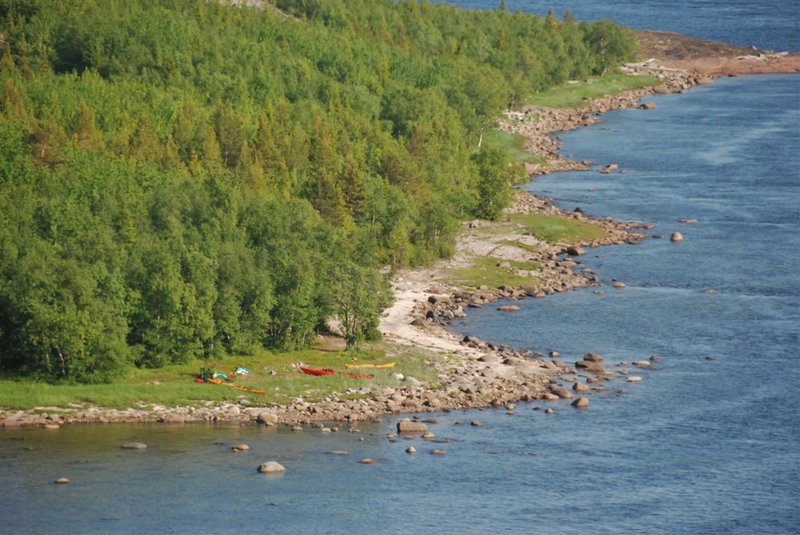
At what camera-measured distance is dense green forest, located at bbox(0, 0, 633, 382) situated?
323 feet

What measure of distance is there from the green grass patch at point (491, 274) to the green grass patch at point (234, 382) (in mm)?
24058

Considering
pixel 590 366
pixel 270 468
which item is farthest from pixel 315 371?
pixel 590 366

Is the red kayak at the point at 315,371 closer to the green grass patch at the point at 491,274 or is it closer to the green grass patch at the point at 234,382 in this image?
the green grass patch at the point at 234,382

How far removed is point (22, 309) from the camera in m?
94.6

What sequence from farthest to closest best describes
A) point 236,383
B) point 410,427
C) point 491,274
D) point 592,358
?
point 491,274 → point 592,358 → point 236,383 → point 410,427

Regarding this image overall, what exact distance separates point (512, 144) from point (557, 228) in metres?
47.0

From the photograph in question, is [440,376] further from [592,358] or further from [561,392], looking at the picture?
[592,358]

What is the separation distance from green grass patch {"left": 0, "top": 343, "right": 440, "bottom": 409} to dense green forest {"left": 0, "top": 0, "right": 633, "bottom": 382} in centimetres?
117

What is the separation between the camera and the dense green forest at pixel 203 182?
323ft

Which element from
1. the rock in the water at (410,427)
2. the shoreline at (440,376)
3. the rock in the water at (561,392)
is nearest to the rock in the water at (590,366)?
the shoreline at (440,376)

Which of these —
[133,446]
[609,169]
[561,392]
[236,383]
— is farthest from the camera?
[609,169]

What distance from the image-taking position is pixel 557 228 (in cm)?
14800

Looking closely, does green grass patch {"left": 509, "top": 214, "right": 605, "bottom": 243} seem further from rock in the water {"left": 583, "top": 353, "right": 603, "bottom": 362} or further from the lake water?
rock in the water {"left": 583, "top": 353, "right": 603, "bottom": 362}

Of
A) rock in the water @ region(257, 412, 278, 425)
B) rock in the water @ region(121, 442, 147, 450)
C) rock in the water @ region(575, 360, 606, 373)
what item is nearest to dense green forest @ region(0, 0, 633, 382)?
rock in the water @ region(121, 442, 147, 450)
